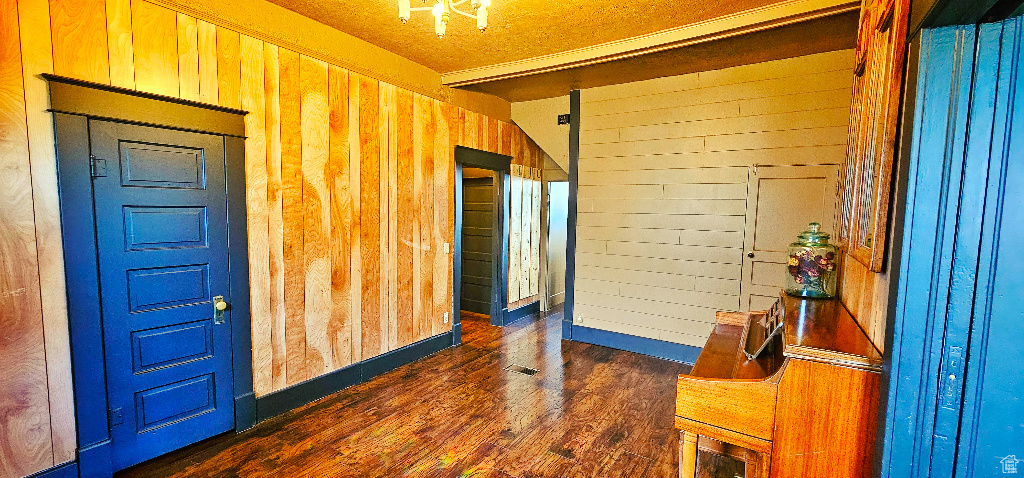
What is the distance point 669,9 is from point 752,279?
7.97 feet

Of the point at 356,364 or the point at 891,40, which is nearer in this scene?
the point at 891,40

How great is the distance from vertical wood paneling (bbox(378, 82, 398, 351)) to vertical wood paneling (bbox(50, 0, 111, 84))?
1.78 metres

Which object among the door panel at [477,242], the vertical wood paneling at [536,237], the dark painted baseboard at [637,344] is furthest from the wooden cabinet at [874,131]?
the vertical wood paneling at [536,237]

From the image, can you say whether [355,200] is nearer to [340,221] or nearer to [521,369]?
[340,221]

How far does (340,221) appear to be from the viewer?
3406mm

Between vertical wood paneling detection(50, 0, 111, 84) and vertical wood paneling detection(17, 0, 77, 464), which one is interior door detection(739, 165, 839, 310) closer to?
vertical wood paneling detection(50, 0, 111, 84)

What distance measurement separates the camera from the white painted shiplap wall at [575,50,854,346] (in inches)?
142

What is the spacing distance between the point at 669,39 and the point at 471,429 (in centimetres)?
338

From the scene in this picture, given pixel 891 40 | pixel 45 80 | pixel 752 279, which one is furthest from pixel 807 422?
pixel 45 80

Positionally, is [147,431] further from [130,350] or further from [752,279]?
[752,279]

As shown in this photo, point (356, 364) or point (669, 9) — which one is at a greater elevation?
point (669, 9)

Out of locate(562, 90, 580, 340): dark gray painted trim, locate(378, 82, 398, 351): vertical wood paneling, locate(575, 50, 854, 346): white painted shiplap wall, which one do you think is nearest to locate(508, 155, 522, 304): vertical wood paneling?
locate(562, 90, 580, 340): dark gray painted trim

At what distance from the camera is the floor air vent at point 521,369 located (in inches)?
155

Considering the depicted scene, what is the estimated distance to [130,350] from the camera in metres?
2.38
